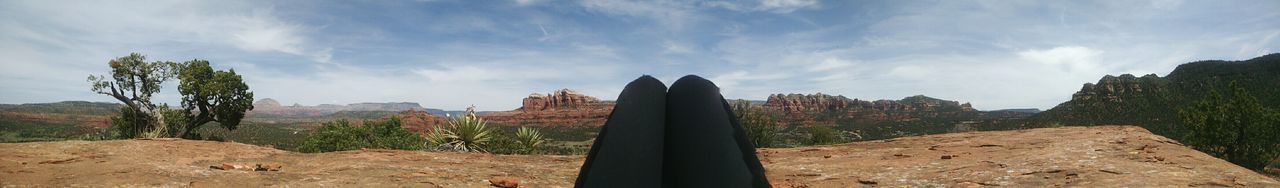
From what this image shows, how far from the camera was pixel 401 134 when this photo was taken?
81.7 feet

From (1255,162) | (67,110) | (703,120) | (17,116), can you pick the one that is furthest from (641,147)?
(67,110)

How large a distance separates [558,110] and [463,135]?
154 metres

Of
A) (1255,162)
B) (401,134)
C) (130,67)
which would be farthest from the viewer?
(130,67)

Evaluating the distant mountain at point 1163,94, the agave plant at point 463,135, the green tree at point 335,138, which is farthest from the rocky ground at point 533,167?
the distant mountain at point 1163,94

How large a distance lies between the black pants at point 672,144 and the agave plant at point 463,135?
17064 mm

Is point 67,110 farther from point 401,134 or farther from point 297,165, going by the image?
point 297,165

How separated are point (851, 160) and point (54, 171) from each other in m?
10.3

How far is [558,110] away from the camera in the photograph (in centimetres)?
17225

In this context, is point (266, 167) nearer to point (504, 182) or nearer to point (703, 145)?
point (504, 182)

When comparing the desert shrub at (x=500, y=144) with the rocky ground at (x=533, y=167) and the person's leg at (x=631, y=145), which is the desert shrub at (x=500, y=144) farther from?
the person's leg at (x=631, y=145)

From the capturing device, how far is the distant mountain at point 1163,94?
48834 mm

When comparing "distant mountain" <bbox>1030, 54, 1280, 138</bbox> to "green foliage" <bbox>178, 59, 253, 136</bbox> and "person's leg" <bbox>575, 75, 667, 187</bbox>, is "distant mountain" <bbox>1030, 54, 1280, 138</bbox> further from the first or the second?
"green foliage" <bbox>178, 59, 253, 136</bbox>

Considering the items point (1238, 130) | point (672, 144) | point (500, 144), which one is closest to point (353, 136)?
point (500, 144)

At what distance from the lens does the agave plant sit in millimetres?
18922
